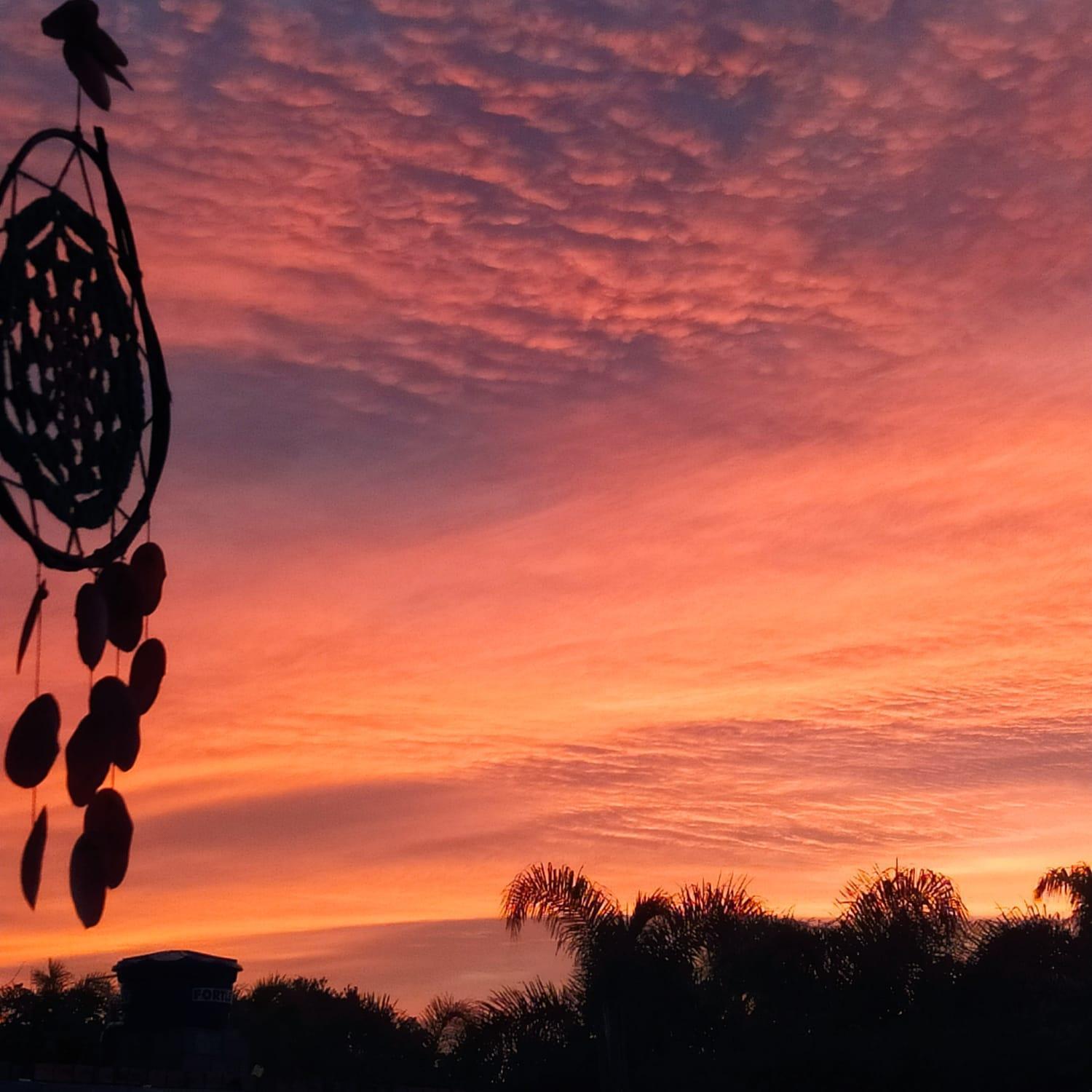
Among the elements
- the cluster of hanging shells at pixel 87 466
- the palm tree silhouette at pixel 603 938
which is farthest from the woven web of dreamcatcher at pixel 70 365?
the palm tree silhouette at pixel 603 938

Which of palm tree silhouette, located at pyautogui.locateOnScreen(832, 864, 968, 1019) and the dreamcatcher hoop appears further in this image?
palm tree silhouette, located at pyautogui.locateOnScreen(832, 864, 968, 1019)

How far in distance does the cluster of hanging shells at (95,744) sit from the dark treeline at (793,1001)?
20.1 metres

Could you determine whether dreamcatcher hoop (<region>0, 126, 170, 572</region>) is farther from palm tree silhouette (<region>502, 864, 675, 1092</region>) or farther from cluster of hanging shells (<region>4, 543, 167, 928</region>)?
palm tree silhouette (<region>502, 864, 675, 1092</region>)

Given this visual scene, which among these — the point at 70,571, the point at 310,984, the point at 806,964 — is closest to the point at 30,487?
the point at 70,571

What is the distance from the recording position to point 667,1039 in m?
28.3

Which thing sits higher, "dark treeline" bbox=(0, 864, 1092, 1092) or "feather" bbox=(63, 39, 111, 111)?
"feather" bbox=(63, 39, 111, 111)

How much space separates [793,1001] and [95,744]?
22960 millimetres

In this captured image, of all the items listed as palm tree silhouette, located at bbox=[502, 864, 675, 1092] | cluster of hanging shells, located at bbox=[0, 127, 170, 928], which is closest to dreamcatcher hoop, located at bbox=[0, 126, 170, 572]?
cluster of hanging shells, located at bbox=[0, 127, 170, 928]

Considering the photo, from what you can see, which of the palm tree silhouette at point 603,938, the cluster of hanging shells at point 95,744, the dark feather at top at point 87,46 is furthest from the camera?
the palm tree silhouette at point 603,938

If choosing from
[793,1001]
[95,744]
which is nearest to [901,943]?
[793,1001]

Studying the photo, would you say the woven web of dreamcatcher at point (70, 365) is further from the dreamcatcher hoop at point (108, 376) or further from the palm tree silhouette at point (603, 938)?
the palm tree silhouette at point (603, 938)

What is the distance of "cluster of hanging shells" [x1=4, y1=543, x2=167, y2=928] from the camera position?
875 cm

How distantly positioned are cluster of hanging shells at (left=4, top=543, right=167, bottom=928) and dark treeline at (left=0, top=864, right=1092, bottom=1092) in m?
20.1

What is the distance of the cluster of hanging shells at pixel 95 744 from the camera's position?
875cm
